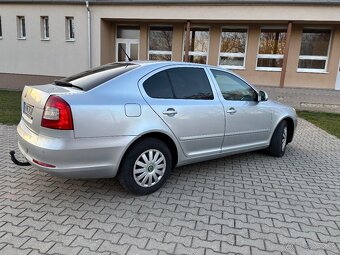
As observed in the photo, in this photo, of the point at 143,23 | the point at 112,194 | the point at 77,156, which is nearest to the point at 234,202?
the point at 112,194

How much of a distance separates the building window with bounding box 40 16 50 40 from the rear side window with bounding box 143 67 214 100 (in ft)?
43.2

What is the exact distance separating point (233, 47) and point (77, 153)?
41.5ft

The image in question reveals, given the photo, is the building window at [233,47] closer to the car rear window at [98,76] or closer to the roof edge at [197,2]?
the roof edge at [197,2]

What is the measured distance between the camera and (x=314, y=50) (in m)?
13.5

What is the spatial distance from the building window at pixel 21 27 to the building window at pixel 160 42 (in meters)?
6.77

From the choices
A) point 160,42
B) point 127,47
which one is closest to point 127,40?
point 127,47

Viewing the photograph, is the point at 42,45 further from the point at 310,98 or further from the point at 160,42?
the point at 310,98

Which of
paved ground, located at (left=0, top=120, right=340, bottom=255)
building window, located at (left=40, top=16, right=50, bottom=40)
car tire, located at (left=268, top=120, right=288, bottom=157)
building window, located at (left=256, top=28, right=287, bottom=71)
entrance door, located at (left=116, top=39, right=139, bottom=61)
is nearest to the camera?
paved ground, located at (left=0, top=120, right=340, bottom=255)

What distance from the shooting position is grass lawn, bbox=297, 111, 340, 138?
28.1 ft

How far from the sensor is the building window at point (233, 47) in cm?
1399

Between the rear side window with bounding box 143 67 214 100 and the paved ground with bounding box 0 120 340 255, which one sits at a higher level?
the rear side window with bounding box 143 67 214 100

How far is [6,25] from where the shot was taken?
15.3m

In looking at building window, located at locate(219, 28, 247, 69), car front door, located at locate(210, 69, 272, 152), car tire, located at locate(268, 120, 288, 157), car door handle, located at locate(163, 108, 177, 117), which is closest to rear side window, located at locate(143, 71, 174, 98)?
car door handle, located at locate(163, 108, 177, 117)

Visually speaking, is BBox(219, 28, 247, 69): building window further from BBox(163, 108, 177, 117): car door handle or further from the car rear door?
BBox(163, 108, 177, 117): car door handle
